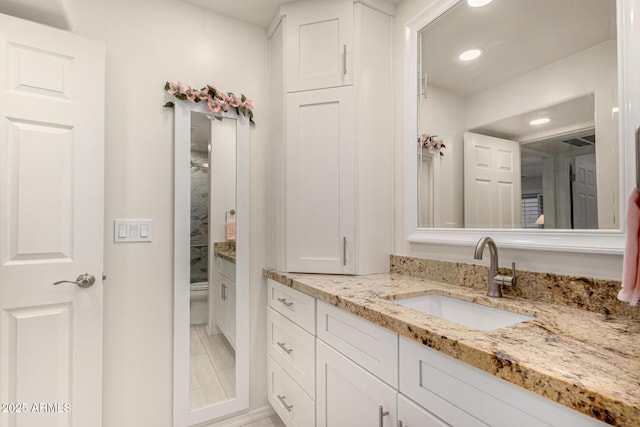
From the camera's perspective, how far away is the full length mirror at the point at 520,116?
973mm

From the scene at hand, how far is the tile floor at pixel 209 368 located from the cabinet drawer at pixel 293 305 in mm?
375

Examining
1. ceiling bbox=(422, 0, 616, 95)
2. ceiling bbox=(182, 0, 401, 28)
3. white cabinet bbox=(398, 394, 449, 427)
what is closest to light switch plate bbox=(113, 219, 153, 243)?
ceiling bbox=(182, 0, 401, 28)

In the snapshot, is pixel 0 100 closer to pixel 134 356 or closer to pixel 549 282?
pixel 134 356

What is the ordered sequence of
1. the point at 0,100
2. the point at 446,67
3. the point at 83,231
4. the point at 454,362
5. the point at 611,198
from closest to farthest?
the point at 454,362 < the point at 611,198 < the point at 0,100 < the point at 83,231 < the point at 446,67

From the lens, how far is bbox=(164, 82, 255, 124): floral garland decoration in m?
1.63

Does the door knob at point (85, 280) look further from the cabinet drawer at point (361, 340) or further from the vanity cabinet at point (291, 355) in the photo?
the cabinet drawer at point (361, 340)

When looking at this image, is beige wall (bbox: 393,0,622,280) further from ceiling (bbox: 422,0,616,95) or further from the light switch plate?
the light switch plate

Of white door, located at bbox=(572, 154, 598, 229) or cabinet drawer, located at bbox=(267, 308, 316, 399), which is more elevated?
white door, located at bbox=(572, 154, 598, 229)

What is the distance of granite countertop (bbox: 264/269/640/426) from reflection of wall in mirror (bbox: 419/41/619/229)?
343 mm

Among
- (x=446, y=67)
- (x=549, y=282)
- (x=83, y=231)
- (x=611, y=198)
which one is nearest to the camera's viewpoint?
(x=611, y=198)

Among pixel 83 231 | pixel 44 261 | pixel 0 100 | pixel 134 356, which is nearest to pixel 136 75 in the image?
pixel 0 100

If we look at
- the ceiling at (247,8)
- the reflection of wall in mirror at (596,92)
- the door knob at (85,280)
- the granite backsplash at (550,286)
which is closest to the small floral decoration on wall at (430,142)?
the reflection of wall in mirror at (596,92)

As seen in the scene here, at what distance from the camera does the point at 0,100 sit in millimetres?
1230

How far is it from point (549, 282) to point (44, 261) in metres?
1.99
